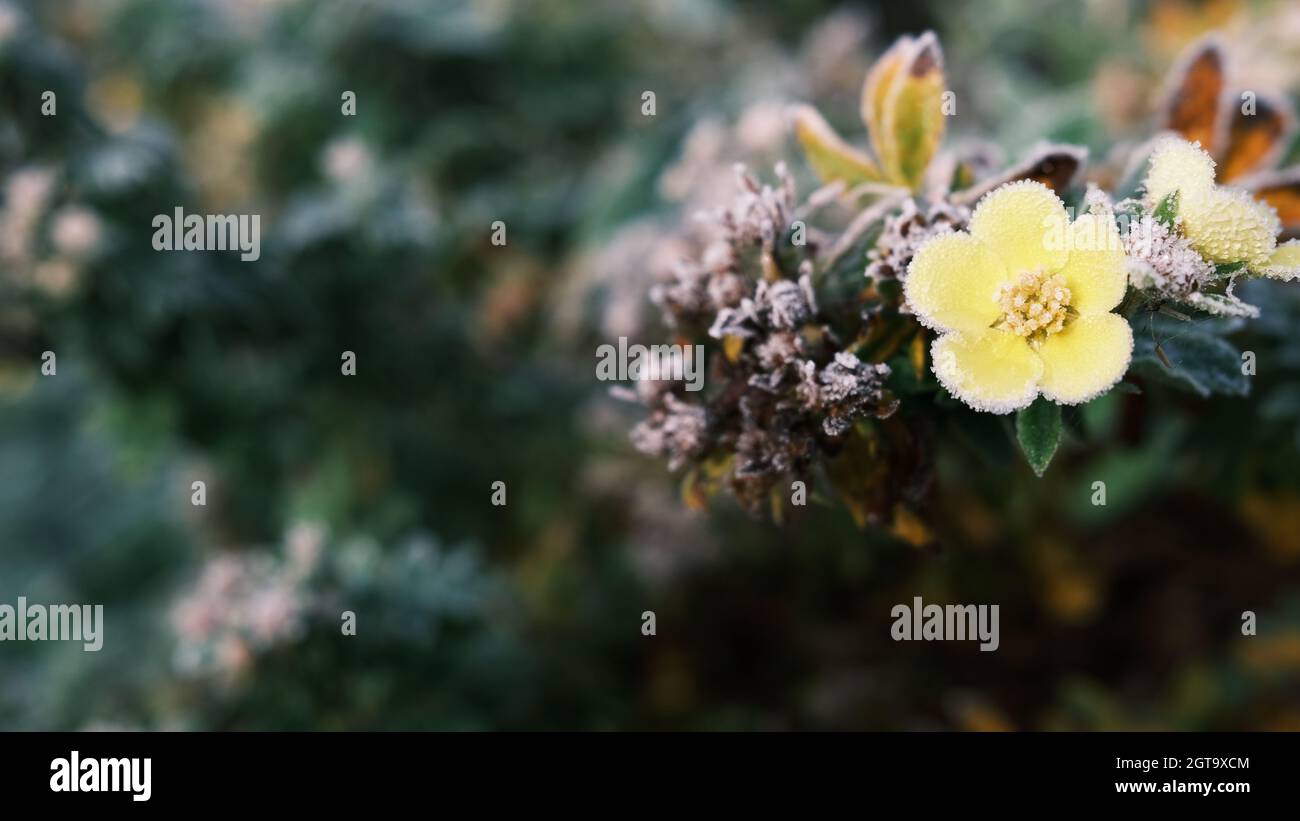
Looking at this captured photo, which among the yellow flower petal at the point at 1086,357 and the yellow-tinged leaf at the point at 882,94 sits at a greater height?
the yellow-tinged leaf at the point at 882,94

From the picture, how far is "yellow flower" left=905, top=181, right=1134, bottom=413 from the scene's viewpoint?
0.76m

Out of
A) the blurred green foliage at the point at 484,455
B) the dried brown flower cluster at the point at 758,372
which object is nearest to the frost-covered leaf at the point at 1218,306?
the dried brown flower cluster at the point at 758,372

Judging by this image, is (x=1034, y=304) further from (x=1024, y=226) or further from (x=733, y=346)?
(x=733, y=346)

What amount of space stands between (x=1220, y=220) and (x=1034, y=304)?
0.14 meters

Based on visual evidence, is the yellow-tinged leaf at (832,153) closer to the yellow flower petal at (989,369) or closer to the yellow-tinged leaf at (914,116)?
the yellow-tinged leaf at (914,116)

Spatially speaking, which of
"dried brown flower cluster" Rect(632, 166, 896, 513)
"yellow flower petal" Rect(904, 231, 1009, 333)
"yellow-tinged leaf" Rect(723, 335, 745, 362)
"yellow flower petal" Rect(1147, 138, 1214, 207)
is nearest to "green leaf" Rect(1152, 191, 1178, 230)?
"yellow flower petal" Rect(1147, 138, 1214, 207)

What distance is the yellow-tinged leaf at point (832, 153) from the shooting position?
1.04 metres

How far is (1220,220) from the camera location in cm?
76

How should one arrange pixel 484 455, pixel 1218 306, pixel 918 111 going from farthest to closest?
pixel 484 455, pixel 918 111, pixel 1218 306

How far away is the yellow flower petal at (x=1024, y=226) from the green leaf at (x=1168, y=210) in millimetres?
68

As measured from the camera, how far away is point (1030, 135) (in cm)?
145

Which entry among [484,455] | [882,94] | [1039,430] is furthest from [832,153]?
[484,455]
